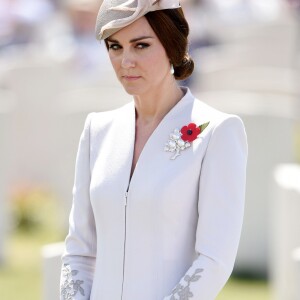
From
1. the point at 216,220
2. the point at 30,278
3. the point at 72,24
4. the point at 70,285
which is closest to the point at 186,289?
the point at 216,220

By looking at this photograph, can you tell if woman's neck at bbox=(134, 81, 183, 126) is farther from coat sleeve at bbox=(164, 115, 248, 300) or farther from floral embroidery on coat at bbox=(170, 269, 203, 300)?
floral embroidery on coat at bbox=(170, 269, 203, 300)

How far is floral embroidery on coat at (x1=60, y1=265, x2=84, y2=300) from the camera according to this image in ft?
11.9

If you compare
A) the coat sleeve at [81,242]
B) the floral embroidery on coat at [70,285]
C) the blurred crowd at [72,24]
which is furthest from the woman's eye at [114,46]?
the blurred crowd at [72,24]

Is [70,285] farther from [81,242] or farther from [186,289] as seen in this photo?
[186,289]

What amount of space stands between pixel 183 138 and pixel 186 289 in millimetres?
437

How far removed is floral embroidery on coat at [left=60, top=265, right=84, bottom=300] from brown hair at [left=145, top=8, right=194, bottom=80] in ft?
2.30

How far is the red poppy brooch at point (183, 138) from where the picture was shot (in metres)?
3.50

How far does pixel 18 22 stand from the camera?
47.4 feet

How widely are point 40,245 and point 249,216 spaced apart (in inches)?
74.5

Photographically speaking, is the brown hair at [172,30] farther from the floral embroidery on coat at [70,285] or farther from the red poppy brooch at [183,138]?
the floral embroidery on coat at [70,285]

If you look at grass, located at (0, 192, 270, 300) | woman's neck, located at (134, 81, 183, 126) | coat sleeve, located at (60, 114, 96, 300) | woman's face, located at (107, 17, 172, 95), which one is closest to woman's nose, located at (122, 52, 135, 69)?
woman's face, located at (107, 17, 172, 95)

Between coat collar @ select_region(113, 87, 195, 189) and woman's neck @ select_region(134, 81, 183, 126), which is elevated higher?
woman's neck @ select_region(134, 81, 183, 126)

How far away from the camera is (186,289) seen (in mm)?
3389

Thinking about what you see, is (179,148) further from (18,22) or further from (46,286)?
(18,22)
